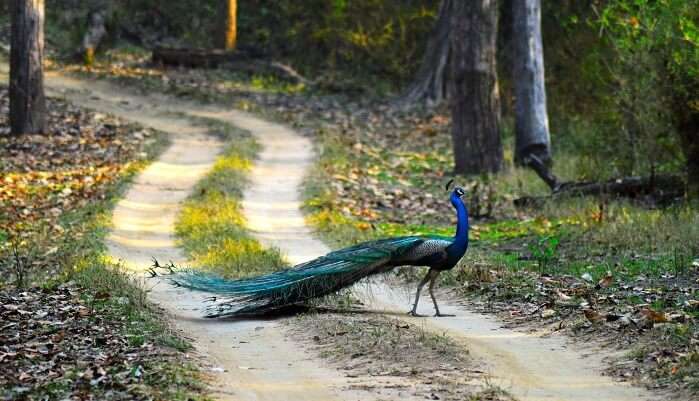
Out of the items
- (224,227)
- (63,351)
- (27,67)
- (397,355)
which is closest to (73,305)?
(63,351)

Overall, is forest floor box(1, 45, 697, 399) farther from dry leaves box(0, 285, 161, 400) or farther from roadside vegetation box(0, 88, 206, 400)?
dry leaves box(0, 285, 161, 400)

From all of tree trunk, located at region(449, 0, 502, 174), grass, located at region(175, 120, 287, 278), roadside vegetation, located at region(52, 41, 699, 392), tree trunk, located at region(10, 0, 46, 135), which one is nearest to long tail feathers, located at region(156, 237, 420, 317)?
roadside vegetation, located at region(52, 41, 699, 392)

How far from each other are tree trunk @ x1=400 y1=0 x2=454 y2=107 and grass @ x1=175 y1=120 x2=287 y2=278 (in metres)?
9.65

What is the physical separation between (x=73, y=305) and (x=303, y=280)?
2248 millimetres

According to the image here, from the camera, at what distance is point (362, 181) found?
21547 millimetres

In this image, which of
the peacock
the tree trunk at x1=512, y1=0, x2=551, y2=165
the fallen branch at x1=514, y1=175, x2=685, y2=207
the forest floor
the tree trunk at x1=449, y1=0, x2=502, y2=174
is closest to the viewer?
the forest floor

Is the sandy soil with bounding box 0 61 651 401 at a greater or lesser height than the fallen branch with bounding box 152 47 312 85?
lesser

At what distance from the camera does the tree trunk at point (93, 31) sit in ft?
118

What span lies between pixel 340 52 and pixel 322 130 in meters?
11.2

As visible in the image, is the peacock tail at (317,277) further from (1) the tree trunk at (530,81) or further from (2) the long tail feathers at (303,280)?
(1) the tree trunk at (530,81)

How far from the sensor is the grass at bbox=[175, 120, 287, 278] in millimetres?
12883

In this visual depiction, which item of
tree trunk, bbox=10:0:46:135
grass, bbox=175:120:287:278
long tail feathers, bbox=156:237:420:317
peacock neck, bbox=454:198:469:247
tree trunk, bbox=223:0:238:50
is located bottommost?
grass, bbox=175:120:287:278

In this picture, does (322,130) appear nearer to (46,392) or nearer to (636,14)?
(636,14)

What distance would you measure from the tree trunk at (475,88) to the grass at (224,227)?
4477 millimetres
